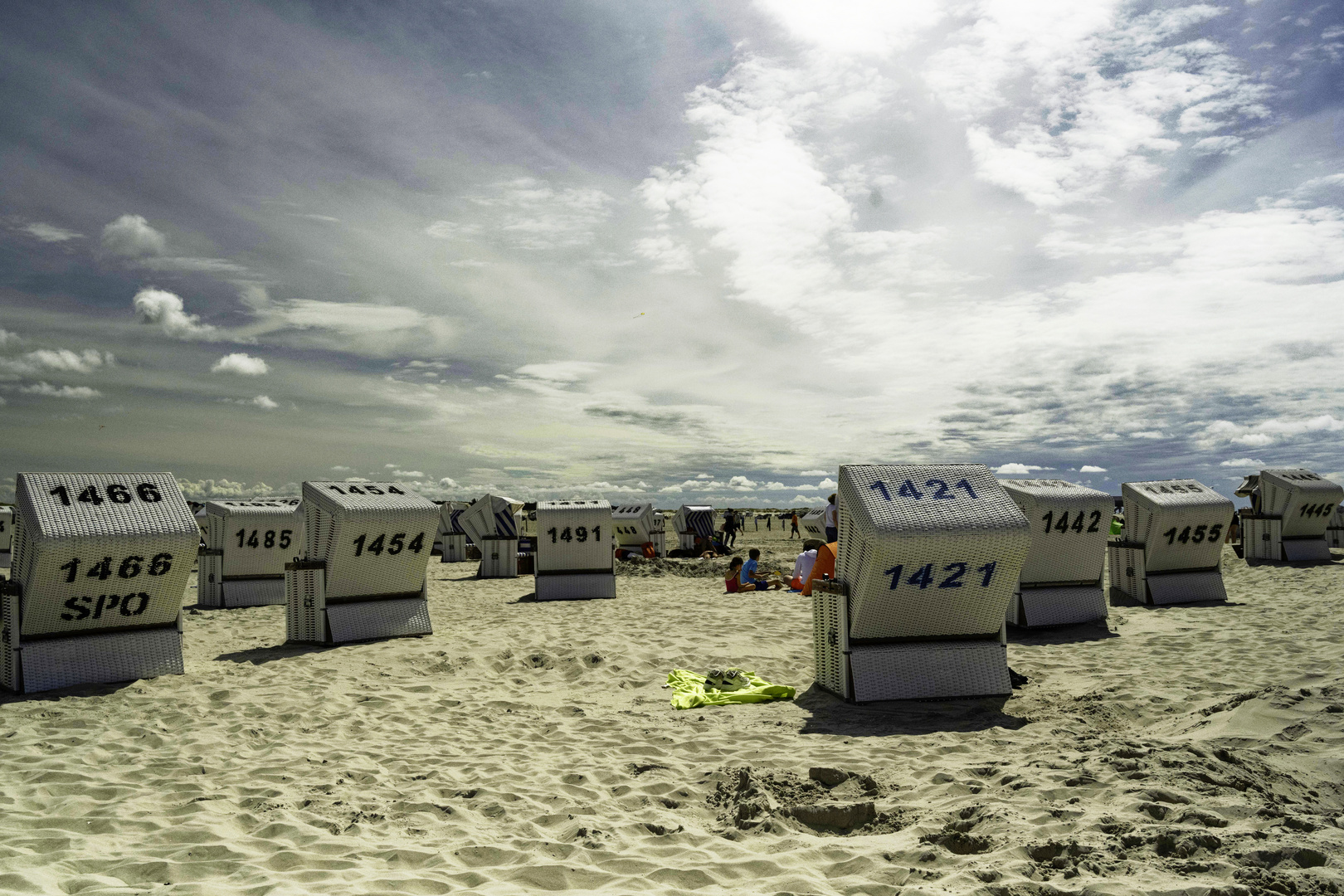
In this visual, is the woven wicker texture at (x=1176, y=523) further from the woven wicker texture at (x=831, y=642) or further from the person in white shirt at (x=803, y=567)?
the woven wicker texture at (x=831, y=642)

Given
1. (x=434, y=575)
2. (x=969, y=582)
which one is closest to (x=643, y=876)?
(x=969, y=582)

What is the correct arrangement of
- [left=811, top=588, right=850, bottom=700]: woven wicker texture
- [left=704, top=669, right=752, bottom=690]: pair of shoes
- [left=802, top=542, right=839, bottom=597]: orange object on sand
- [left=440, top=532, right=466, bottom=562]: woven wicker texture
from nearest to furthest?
[left=811, top=588, right=850, bottom=700]: woven wicker texture, [left=704, top=669, right=752, bottom=690]: pair of shoes, [left=802, top=542, right=839, bottom=597]: orange object on sand, [left=440, top=532, right=466, bottom=562]: woven wicker texture

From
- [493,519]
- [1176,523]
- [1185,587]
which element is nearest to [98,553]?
[493,519]

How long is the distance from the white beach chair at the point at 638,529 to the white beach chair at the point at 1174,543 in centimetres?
1448

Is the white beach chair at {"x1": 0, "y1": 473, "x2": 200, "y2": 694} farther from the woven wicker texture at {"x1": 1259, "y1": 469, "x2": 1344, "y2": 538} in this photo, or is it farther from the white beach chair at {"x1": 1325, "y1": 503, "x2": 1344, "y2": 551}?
the white beach chair at {"x1": 1325, "y1": 503, "x2": 1344, "y2": 551}

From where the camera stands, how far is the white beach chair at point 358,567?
1040 cm

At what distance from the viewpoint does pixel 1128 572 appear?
13.3 metres

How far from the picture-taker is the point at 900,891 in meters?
3.59

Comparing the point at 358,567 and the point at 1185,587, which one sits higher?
the point at 358,567

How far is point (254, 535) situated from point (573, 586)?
6336mm

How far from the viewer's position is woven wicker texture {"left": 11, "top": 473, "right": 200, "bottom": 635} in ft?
26.1

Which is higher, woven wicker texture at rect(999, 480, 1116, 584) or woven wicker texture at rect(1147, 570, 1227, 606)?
woven wicker texture at rect(999, 480, 1116, 584)

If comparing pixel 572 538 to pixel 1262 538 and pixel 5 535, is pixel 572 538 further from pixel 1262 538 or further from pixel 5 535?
pixel 5 535

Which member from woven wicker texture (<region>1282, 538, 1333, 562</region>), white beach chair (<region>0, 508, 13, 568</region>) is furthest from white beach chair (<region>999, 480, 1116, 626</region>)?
white beach chair (<region>0, 508, 13, 568</region>)
